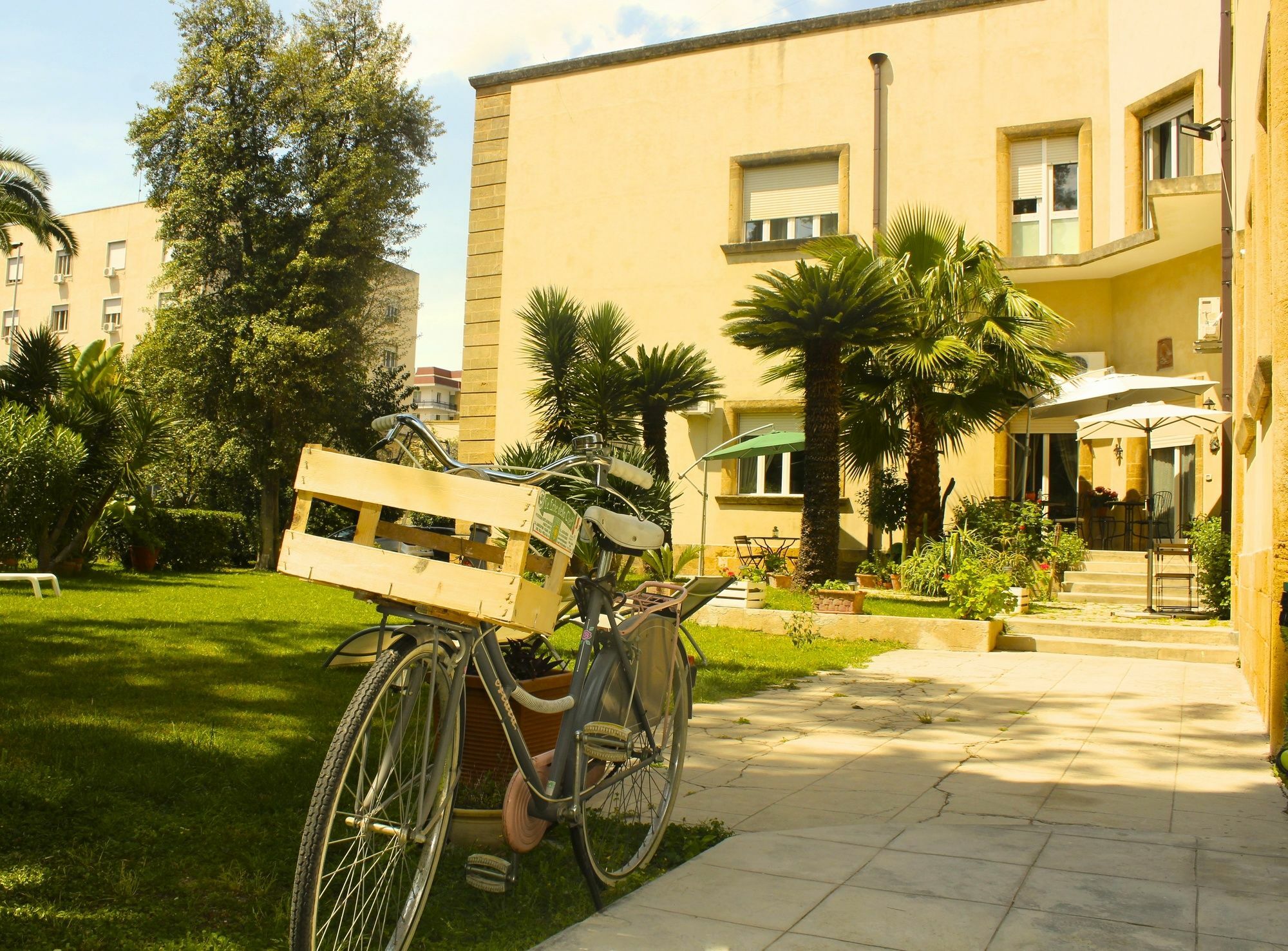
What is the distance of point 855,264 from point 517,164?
1036 centimetres

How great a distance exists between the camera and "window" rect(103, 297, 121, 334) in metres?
44.2

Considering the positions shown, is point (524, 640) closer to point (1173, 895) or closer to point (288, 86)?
point (1173, 895)

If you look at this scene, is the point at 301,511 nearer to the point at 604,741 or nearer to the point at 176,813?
the point at 604,741

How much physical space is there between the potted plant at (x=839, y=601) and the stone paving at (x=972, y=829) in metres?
3.67

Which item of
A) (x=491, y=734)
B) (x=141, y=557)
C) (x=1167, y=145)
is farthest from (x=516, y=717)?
(x=1167, y=145)

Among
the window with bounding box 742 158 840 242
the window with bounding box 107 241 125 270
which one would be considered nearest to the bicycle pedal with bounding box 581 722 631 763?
the window with bounding box 742 158 840 242

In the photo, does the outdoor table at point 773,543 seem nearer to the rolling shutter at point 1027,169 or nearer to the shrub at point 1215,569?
the shrub at point 1215,569

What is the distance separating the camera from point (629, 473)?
9.62ft

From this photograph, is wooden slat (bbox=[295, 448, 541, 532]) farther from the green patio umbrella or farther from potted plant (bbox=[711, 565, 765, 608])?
the green patio umbrella

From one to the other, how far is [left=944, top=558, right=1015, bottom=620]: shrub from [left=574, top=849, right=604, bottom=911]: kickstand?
326 inches

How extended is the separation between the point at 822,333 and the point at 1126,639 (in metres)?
4.76

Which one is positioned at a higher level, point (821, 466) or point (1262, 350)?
point (1262, 350)

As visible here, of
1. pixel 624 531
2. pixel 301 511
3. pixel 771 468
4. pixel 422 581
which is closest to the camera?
pixel 422 581

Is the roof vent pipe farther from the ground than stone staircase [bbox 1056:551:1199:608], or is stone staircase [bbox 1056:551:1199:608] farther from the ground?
the roof vent pipe
